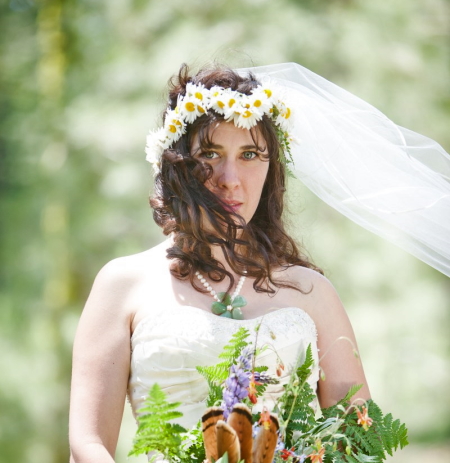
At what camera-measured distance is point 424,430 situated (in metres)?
8.89

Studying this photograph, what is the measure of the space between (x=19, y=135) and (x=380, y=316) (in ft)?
14.5

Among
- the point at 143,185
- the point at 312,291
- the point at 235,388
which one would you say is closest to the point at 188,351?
the point at 312,291

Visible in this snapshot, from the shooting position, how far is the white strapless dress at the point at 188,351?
281 cm

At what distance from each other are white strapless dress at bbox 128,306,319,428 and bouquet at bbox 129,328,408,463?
383 millimetres

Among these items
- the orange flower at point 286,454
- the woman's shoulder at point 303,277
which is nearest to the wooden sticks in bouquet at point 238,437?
the orange flower at point 286,454

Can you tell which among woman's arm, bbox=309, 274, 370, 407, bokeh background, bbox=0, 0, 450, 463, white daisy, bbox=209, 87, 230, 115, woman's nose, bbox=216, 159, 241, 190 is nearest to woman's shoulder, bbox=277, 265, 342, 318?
woman's arm, bbox=309, 274, 370, 407

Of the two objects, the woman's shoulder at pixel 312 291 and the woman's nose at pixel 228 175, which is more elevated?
the woman's nose at pixel 228 175

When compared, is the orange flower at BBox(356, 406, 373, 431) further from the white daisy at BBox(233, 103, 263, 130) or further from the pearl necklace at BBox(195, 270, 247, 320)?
the white daisy at BBox(233, 103, 263, 130)

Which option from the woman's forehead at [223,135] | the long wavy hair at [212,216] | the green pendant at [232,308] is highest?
the woman's forehead at [223,135]

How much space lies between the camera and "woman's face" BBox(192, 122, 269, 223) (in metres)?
2.96

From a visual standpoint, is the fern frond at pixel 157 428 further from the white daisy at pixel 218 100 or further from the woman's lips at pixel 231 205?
the white daisy at pixel 218 100

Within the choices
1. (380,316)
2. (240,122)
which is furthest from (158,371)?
(380,316)

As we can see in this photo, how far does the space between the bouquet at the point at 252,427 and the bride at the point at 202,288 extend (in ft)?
1.45

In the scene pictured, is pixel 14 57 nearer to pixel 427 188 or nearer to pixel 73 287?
pixel 73 287
